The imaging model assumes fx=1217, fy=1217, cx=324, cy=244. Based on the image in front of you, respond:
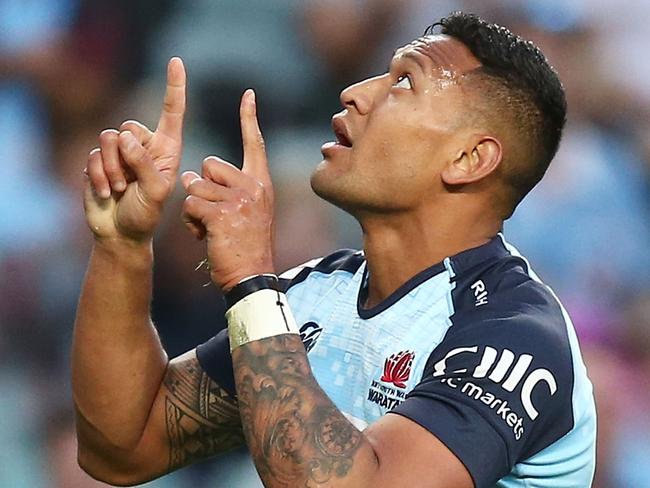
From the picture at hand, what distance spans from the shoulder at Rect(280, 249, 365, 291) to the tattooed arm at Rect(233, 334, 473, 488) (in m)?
0.76

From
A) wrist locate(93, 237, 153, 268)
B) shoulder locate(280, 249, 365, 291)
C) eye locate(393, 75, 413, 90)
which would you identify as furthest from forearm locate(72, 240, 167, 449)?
eye locate(393, 75, 413, 90)

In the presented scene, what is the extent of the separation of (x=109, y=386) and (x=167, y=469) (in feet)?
0.94

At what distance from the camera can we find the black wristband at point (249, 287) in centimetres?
249

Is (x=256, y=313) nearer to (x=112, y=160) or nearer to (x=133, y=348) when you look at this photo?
(x=112, y=160)

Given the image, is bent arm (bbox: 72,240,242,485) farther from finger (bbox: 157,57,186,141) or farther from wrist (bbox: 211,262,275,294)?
wrist (bbox: 211,262,275,294)

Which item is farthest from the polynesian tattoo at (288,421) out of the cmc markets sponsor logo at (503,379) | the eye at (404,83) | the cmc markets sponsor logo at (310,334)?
the eye at (404,83)

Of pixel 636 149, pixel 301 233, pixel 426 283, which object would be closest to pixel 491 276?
pixel 426 283

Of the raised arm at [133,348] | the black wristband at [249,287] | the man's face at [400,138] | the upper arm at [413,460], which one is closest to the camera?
the upper arm at [413,460]

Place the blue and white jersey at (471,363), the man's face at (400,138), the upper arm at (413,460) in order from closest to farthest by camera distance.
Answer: the upper arm at (413,460)
the blue and white jersey at (471,363)
the man's face at (400,138)

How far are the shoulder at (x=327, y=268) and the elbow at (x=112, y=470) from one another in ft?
1.98

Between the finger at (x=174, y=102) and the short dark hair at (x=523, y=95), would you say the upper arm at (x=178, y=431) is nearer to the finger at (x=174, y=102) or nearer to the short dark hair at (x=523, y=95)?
the finger at (x=174, y=102)

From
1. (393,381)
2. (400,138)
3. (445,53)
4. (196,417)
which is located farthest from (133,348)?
(445,53)

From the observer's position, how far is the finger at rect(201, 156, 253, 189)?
2.58 m

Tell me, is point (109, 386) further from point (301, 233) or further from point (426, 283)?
point (301, 233)
